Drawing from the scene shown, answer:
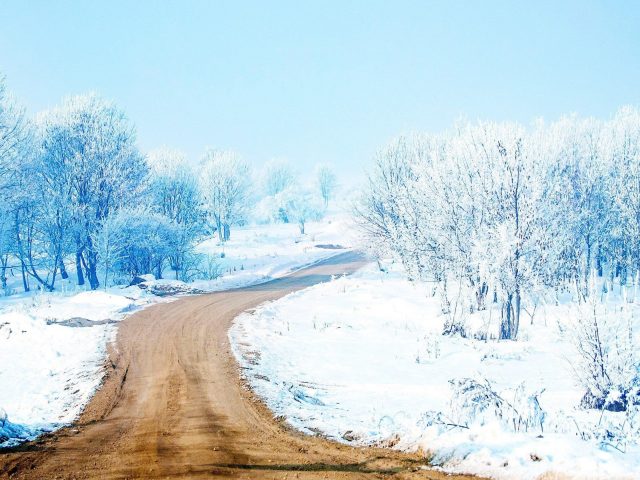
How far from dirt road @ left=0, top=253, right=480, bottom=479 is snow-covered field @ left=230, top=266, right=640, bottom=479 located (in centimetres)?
65

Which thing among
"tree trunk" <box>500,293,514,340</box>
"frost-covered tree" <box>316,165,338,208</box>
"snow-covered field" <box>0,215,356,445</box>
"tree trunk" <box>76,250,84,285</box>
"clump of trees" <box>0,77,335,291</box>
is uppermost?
"frost-covered tree" <box>316,165,338,208</box>

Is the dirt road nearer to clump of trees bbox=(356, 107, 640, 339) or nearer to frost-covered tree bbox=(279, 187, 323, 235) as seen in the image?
clump of trees bbox=(356, 107, 640, 339)

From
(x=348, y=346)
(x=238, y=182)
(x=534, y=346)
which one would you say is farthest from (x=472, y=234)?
(x=238, y=182)

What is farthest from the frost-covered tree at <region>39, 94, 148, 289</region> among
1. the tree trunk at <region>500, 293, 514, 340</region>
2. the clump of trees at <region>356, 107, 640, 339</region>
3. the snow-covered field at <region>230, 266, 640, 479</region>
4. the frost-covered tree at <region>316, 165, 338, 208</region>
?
the frost-covered tree at <region>316, 165, 338, 208</region>

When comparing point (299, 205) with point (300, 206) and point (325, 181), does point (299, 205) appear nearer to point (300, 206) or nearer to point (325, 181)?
point (300, 206)

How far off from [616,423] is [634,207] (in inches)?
1148

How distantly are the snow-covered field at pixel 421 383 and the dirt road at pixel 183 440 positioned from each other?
2.12 ft

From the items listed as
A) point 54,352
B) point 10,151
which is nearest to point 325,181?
point 10,151

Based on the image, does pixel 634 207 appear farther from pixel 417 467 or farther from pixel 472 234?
pixel 417 467

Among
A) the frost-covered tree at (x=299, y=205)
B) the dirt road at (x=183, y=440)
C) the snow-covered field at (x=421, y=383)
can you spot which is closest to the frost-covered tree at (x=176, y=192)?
the snow-covered field at (x=421, y=383)

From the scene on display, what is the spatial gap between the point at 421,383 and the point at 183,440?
295 inches

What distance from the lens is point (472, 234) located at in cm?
2206

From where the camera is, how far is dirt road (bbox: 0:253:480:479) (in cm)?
635

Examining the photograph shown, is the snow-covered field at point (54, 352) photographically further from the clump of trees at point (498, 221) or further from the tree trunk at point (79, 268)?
the clump of trees at point (498, 221)
